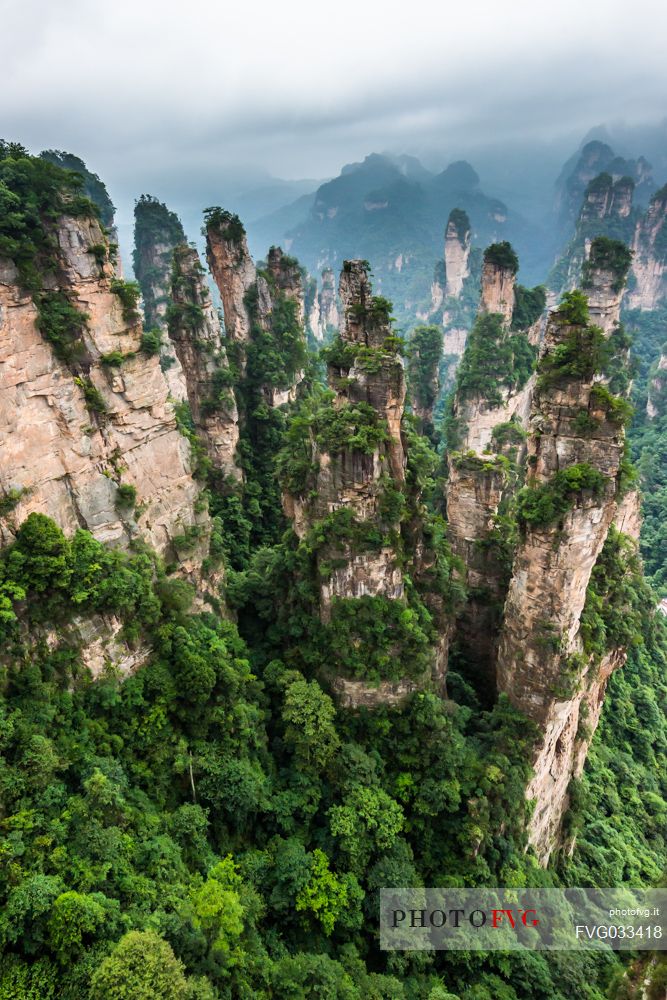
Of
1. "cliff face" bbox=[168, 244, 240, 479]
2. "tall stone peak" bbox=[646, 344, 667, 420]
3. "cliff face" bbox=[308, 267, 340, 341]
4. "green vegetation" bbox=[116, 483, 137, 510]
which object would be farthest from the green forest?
"cliff face" bbox=[308, 267, 340, 341]

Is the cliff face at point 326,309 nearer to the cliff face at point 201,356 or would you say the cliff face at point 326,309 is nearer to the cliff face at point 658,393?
the cliff face at point 658,393

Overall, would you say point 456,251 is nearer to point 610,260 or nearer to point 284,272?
point 610,260

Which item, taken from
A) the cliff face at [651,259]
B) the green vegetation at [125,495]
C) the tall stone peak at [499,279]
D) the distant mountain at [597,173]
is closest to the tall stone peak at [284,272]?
the tall stone peak at [499,279]

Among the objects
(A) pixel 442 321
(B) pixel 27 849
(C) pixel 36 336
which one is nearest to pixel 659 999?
(B) pixel 27 849

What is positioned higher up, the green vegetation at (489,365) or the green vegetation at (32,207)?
the green vegetation at (32,207)

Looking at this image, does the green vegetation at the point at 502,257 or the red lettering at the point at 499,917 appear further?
the green vegetation at the point at 502,257

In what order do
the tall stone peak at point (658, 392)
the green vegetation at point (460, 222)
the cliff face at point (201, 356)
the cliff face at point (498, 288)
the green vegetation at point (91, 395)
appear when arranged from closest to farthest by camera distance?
1. the green vegetation at point (91, 395)
2. the cliff face at point (201, 356)
3. the cliff face at point (498, 288)
4. the tall stone peak at point (658, 392)
5. the green vegetation at point (460, 222)

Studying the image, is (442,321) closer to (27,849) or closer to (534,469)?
(534,469)

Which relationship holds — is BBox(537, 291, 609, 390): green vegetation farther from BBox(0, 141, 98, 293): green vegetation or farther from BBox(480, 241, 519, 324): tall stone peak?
BBox(480, 241, 519, 324): tall stone peak
